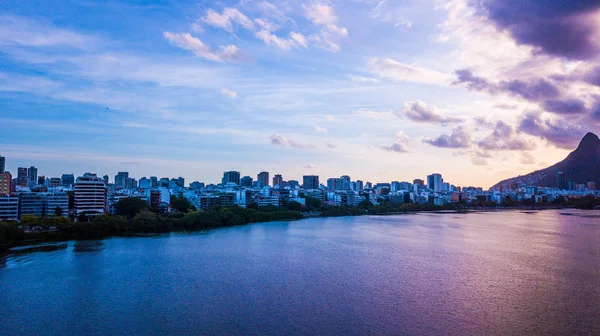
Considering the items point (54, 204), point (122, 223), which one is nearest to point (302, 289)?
point (122, 223)

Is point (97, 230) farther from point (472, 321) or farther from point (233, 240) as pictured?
point (472, 321)

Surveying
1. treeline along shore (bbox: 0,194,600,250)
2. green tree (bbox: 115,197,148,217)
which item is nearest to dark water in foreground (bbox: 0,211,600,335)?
treeline along shore (bbox: 0,194,600,250)

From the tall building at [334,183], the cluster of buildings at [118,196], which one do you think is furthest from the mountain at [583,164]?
the tall building at [334,183]

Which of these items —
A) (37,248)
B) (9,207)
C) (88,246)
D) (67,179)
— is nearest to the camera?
(37,248)

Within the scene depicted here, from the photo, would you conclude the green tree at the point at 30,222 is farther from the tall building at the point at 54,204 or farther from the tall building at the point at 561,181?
the tall building at the point at 561,181

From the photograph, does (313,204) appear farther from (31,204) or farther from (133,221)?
(31,204)

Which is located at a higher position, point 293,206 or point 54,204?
point 54,204

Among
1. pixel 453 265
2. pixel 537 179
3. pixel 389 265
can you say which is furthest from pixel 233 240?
pixel 537 179
